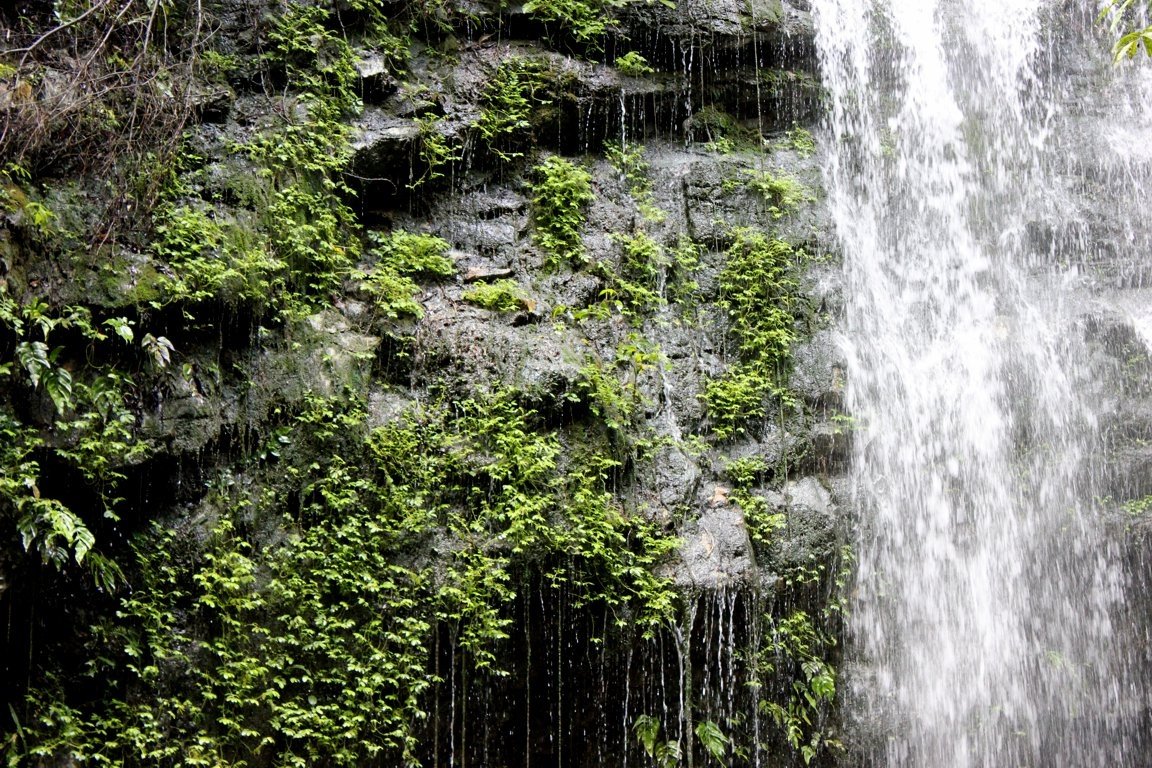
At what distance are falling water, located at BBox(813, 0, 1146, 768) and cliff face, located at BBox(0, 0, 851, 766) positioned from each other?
0.78m

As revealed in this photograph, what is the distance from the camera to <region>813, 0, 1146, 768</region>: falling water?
7.55 metres

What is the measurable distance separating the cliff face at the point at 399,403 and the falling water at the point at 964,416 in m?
0.78

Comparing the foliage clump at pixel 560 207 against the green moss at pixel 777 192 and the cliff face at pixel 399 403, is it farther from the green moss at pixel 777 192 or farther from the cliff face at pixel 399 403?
the green moss at pixel 777 192

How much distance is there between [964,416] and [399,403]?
19.2ft

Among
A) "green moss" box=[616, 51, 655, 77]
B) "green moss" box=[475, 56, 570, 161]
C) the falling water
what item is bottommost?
the falling water

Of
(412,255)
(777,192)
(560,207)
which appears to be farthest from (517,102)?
(777,192)

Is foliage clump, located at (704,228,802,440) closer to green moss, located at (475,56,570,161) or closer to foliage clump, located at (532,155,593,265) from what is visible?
foliage clump, located at (532,155,593,265)

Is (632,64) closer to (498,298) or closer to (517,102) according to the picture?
(517,102)

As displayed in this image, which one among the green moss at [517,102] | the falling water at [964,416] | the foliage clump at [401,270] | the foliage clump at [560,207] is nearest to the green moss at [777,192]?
the falling water at [964,416]

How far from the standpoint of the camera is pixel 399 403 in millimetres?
6207

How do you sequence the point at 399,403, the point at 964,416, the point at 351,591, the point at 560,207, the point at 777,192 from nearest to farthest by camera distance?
the point at 351,591, the point at 399,403, the point at 560,207, the point at 777,192, the point at 964,416

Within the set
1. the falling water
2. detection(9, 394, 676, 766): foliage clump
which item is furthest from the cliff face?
the falling water

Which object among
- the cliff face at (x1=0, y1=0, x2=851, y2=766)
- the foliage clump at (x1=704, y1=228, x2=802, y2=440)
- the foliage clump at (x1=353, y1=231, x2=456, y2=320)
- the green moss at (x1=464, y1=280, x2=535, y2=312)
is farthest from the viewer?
the foliage clump at (x1=704, y1=228, x2=802, y2=440)

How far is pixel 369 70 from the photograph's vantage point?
7293mm
